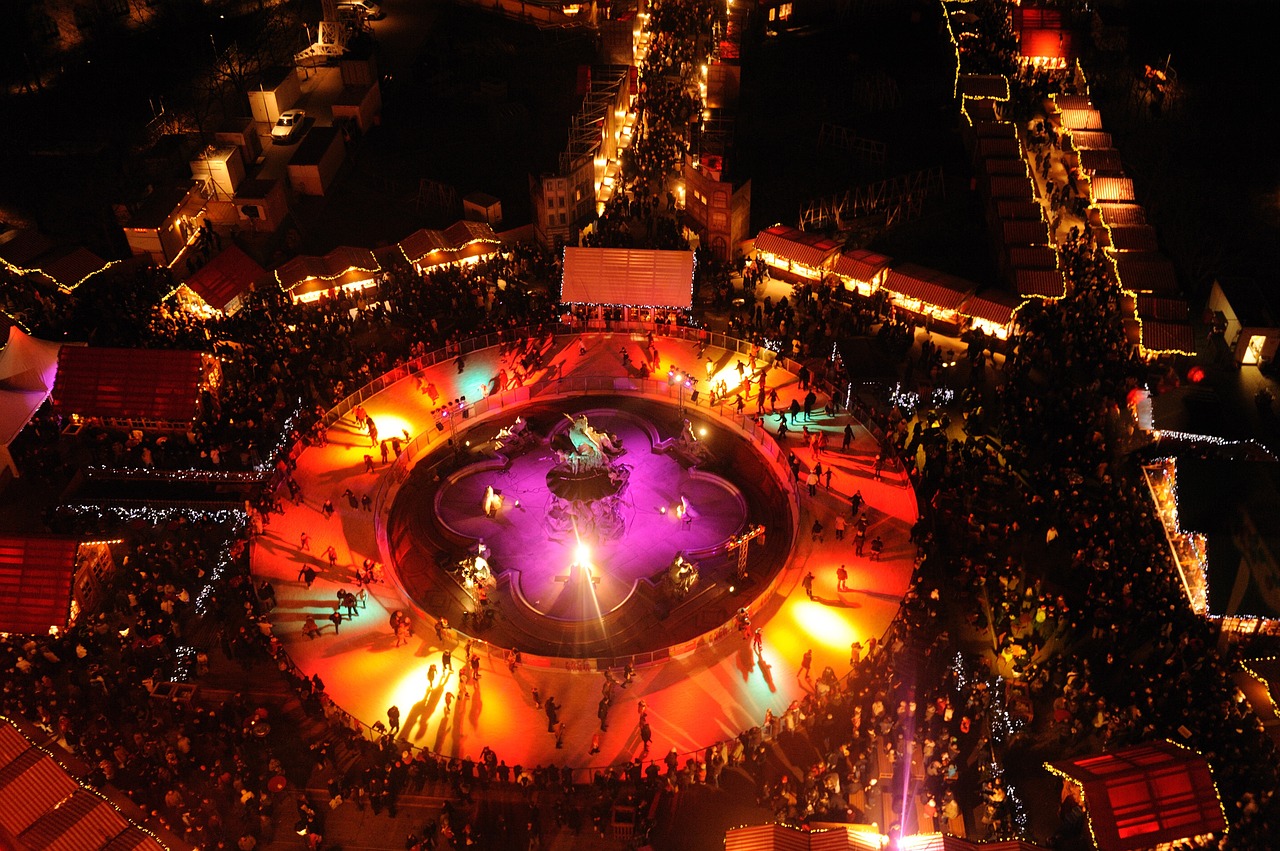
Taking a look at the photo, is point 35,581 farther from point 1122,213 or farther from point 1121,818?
point 1122,213

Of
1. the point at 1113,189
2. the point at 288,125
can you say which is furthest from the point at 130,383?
the point at 1113,189

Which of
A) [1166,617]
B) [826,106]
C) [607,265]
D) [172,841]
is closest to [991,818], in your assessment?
[1166,617]

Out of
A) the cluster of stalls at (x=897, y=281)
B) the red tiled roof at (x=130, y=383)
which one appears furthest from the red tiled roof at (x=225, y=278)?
the cluster of stalls at (x=897, y=281)

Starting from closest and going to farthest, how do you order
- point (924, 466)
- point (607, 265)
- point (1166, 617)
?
1. point (1166, 617)
2. point (924, 466)
3. point (607, 265)

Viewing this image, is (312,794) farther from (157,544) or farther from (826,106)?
(826,106)

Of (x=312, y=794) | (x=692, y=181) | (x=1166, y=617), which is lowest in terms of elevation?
(x=312, y=794)

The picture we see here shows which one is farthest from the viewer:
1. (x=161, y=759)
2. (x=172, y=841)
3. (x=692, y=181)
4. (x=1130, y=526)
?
(x=692, y=181)

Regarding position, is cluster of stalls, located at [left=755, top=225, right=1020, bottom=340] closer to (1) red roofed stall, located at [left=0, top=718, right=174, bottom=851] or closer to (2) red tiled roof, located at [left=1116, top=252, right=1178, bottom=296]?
(2) red tiled roof, located at [left=1116, top=252, right=1178, bottom=296]
